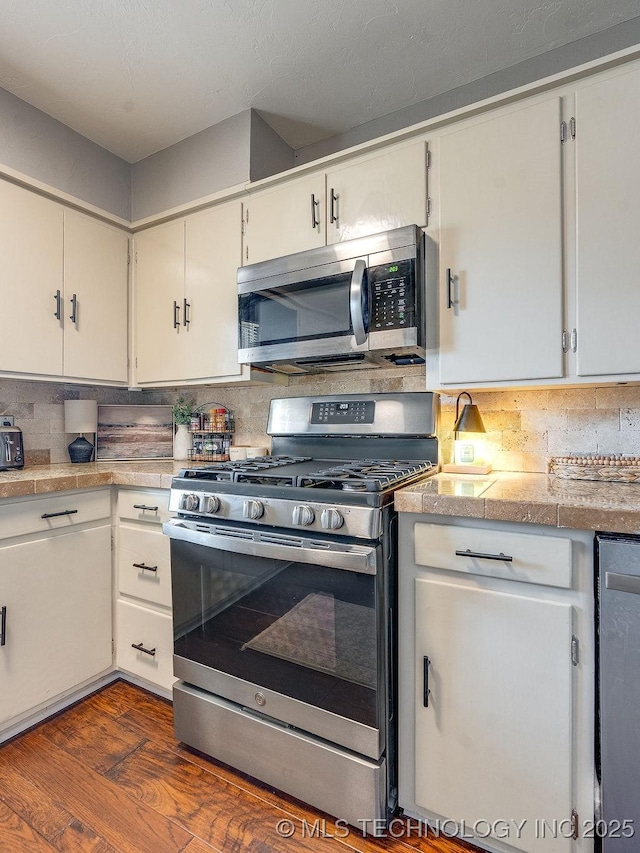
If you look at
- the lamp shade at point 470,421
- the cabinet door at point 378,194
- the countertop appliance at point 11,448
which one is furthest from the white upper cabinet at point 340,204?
the countertop appliance at point 11,448

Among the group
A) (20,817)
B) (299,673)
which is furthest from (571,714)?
(20,817)

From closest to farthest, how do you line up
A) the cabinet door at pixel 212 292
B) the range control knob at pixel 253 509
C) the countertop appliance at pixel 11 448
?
the range control knob at pixel 253 509 → the countertop appliance at pixel 11 448 → the cabinet door at pixel 212 292

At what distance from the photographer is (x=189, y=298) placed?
223 centimetres

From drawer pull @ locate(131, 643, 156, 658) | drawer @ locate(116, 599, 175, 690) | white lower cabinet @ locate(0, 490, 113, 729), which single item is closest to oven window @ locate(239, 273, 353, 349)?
white lower cabinet @ locate(0, 490, 113, 729)

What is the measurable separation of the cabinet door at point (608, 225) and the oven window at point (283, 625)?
3.38 feet

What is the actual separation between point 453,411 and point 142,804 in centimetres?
176

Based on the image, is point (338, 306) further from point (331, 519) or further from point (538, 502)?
point (538, 502)

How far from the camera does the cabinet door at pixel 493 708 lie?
1.13 m

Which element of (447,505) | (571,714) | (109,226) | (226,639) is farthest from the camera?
(109,226)

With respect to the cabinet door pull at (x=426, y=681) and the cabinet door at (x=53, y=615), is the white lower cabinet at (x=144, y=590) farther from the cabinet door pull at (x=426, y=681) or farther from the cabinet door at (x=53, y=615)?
the cabinet door pull at (x=426, y=681)

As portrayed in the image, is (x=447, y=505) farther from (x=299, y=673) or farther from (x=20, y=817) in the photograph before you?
(x=20, y=817)

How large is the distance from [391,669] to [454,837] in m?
0.52

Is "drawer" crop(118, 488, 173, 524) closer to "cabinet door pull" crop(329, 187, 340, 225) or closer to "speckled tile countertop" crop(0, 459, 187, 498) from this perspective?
"speckled tile countertop" crop(0, 459, 187, 498)

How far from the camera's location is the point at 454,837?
1.31 metres
